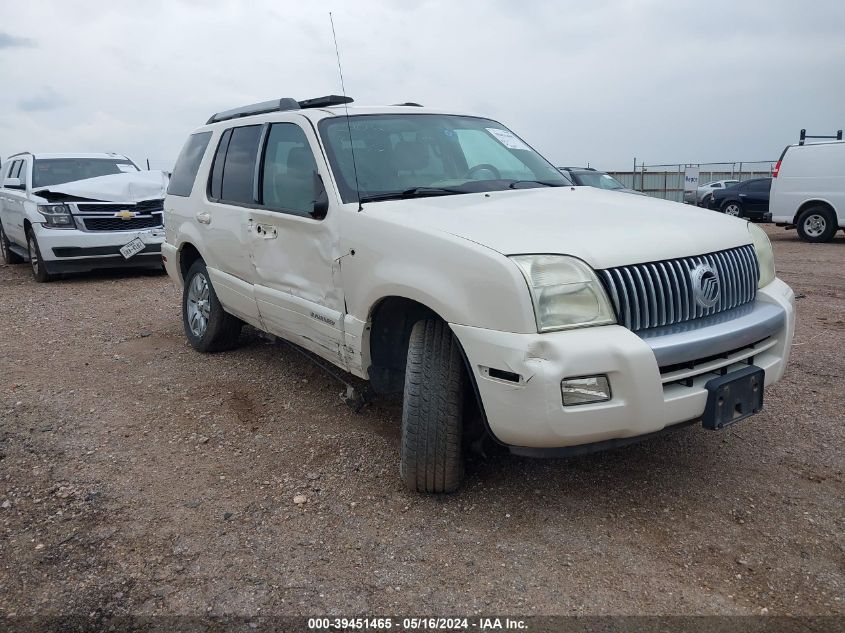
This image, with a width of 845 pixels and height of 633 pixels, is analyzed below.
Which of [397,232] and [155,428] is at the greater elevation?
[397,232]

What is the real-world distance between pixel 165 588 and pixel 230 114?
3513mm

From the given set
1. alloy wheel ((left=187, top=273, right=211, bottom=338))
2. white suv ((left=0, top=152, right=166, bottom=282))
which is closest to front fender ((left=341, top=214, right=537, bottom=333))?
alloy wheel ((left=187, top=273, right=211, bottom=338))

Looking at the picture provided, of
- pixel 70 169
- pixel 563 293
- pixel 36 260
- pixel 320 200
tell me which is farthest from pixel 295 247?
pixel 70 169

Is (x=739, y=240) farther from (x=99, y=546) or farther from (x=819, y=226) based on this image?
(x=819, y=226)

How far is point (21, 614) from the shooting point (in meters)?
2.47

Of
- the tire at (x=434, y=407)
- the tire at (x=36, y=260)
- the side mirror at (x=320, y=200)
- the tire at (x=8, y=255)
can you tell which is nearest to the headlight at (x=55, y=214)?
the tire at (x=36, y=260)

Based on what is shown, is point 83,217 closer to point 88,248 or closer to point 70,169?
point 88,248

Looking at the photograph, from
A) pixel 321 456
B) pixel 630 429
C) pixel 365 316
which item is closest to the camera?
pixel 630 429

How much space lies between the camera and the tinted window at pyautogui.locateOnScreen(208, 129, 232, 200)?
4.93 metres

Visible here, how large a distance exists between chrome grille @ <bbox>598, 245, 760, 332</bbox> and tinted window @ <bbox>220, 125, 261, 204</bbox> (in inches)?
99.4

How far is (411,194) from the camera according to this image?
3541mm

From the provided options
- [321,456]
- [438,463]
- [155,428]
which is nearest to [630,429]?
[438,463]

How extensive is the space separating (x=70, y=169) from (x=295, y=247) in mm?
8107

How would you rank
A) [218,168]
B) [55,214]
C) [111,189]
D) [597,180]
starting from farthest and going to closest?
[597,180]
[111,189]
[55,214]
[218,168]
